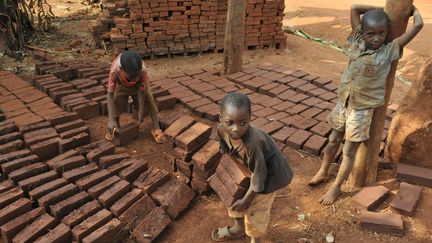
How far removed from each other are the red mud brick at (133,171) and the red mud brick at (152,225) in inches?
18.7

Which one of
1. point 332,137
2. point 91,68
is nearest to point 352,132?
point 332,137

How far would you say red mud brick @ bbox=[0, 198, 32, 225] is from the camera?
121 inches

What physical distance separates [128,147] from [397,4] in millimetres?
3034

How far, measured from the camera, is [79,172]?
360 cm

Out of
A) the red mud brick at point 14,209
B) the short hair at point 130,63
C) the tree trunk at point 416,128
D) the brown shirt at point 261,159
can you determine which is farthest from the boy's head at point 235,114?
the tree trunk at point 416,128

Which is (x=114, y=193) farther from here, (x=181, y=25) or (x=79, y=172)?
(x=181, y=25)

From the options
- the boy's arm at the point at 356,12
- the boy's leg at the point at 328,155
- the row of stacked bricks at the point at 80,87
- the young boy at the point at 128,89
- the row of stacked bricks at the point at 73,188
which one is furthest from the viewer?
the row of stacked bricks at the point at 80,87

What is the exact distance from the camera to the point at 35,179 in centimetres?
345

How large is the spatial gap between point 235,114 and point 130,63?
1.80m

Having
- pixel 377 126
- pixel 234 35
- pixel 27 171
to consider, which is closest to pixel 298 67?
pixel 234 35

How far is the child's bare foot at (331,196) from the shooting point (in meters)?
3.47

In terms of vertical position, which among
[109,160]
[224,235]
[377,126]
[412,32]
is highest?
[412,32]

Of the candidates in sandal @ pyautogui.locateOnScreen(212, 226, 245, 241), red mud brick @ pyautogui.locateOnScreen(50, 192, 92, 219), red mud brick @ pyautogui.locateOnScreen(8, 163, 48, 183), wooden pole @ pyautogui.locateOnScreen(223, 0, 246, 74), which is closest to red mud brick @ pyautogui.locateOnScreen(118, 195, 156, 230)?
red mud brick @ pyautogui.locateOnScreen(50, 192, 92, 219)

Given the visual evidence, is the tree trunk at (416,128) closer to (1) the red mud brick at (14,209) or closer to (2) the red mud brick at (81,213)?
(2) the red mud brick at (81,213)
